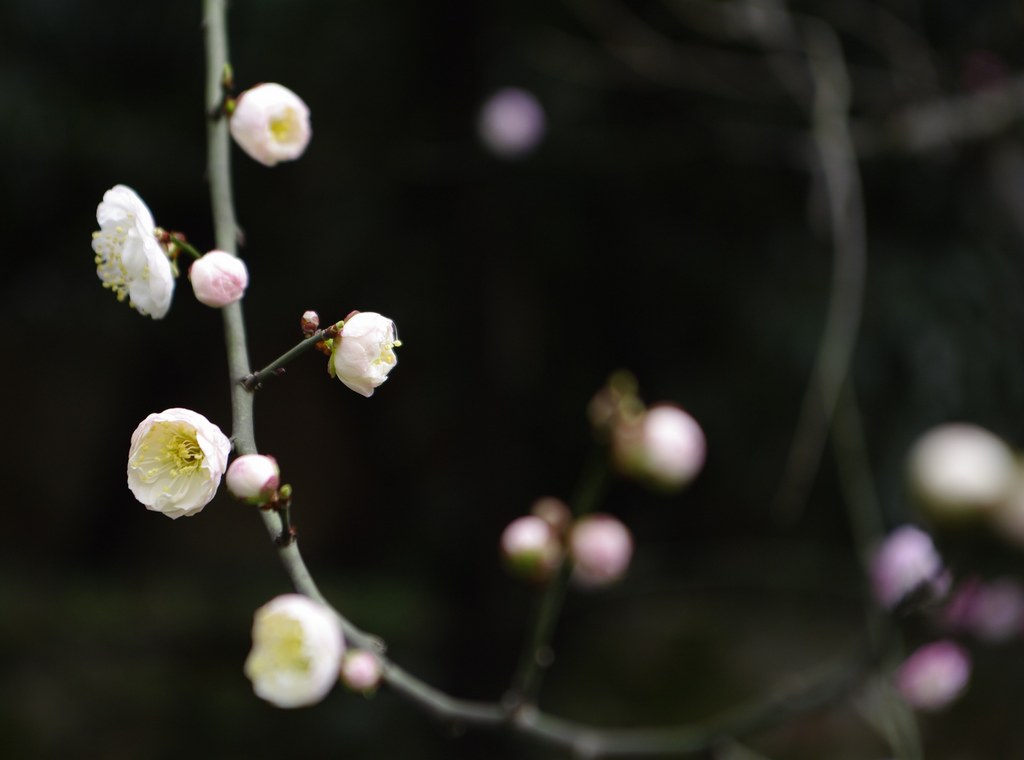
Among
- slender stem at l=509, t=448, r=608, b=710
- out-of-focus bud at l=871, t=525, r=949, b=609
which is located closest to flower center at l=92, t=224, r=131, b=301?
slender stem at l=509, t=448, r=608, b=710

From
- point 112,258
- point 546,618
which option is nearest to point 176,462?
point 112,258

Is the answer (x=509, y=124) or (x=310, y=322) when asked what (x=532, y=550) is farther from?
(x=509, y=124)

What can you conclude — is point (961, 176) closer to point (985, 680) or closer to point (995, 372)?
point (995, 372)

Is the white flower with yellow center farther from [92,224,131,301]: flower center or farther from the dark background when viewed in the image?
the dark background

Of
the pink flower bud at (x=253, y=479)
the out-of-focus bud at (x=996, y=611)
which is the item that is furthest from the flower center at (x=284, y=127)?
the out-of-focus bud at (x=996, y=611)

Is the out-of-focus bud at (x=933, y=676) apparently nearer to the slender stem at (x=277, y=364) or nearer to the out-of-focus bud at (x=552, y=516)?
the out-of-focus bud at (x=552, y=516)

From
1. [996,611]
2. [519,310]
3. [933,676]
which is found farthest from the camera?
[519,310]
